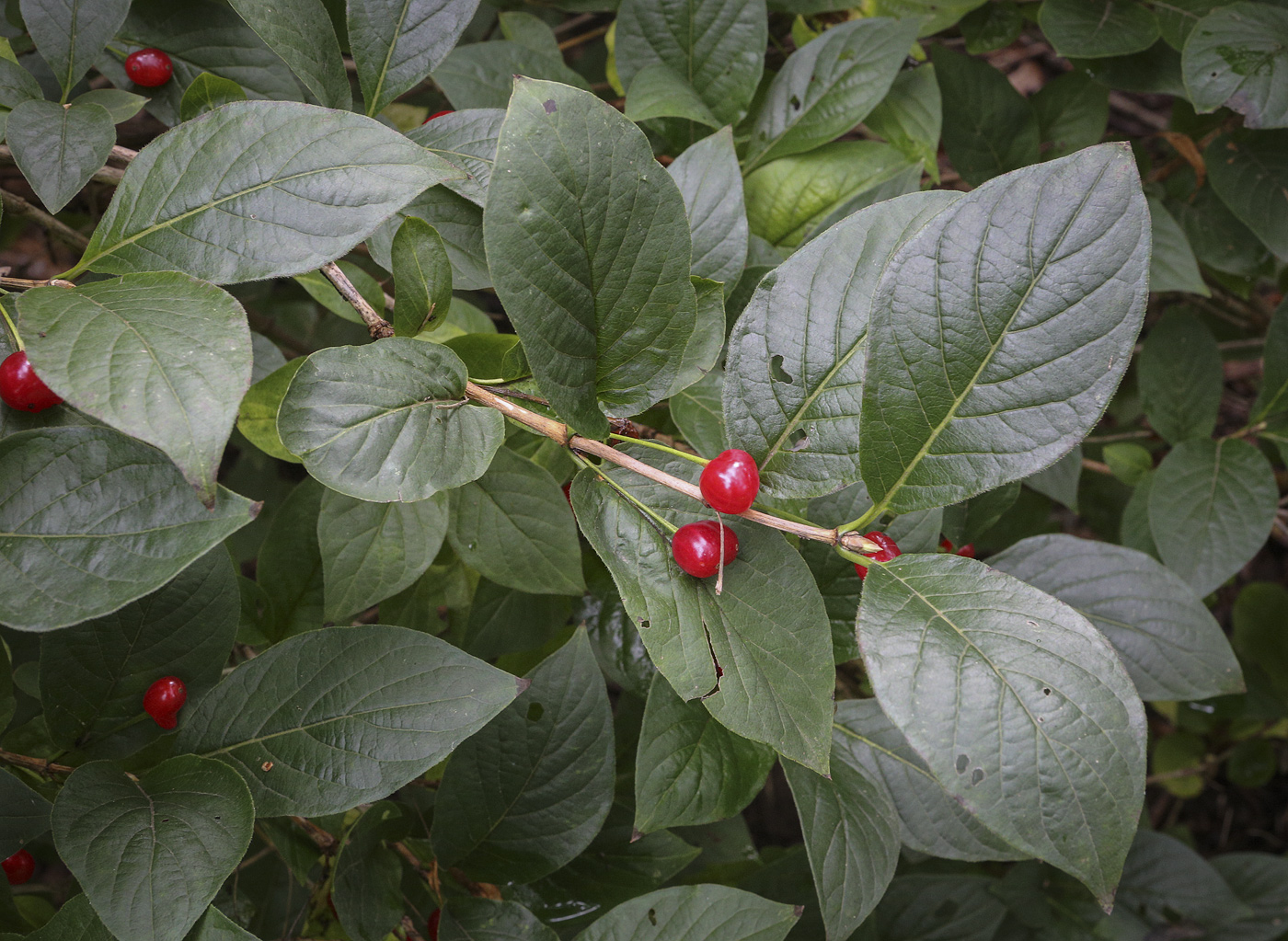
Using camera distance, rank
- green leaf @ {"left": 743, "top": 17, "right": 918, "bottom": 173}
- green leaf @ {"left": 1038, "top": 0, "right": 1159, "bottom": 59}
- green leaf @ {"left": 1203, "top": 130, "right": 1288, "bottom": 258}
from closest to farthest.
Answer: green leaf @ {"left": 743, "top": 17, "right": 918, "bottom": 173}, green leaf @ {"left": 1038, "top": 0, "right": 1159, "bottom": 59}, green leaf @ {"left": 1203, "top": 130, "right": 1288, "bottom": 258}

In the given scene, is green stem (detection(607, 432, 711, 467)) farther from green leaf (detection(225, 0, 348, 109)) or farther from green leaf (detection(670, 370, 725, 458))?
green leaf (detection(225, 0, 348, 109))

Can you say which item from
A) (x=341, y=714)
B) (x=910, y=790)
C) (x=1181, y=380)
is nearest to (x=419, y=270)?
(x=341, y=714)

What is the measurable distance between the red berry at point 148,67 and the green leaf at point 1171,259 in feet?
6.00

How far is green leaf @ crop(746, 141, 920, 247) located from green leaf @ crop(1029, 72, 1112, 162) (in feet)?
1.98

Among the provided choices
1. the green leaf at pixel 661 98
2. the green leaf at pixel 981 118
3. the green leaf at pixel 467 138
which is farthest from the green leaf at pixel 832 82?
the green leaf at pixel 467 138

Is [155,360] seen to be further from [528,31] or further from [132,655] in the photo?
[528,31]

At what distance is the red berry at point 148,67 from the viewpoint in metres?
1.25

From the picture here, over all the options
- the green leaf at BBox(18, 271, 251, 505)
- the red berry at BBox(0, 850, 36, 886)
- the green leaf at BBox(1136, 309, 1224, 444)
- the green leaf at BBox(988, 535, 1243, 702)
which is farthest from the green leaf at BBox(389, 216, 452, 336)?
the green leaf at BBox(1136, 309, 1224, 444)

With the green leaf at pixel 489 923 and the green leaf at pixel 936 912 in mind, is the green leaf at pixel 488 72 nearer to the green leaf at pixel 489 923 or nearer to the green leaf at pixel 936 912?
the green leaf at pixel 489 923

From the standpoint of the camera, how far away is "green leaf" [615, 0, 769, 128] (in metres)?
1.45

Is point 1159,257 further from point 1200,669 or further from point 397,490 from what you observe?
point 397,490

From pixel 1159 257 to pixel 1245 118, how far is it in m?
0.33

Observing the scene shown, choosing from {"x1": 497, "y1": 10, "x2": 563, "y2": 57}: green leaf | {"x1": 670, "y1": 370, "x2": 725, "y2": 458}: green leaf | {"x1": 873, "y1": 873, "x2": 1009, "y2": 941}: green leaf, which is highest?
{"x1": 497, "y1": 10, "x2": 563, "y2": 57}: green leaf

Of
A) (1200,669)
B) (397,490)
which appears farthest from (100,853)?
(1200,669)
